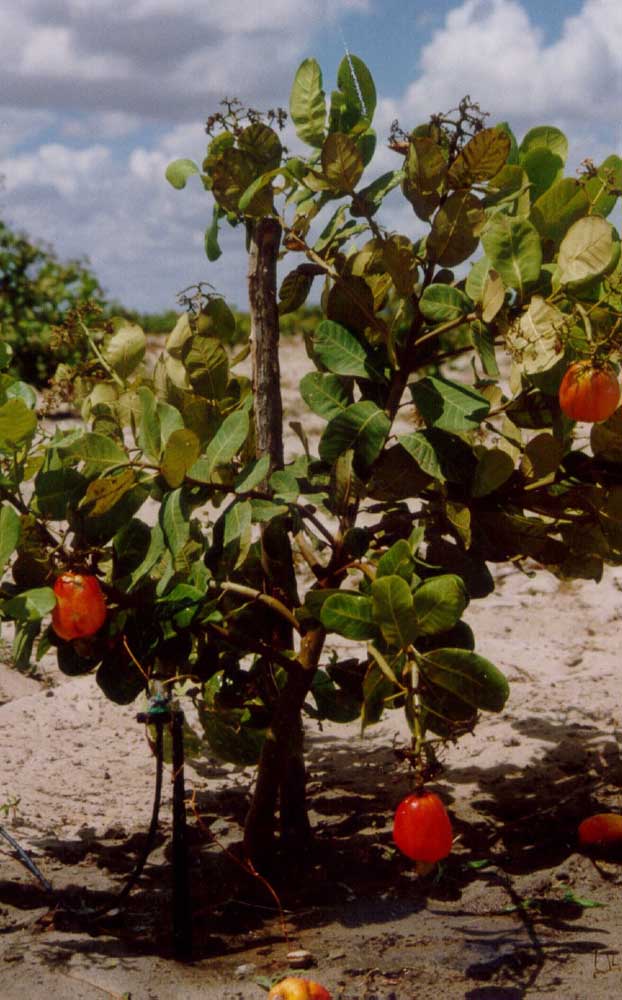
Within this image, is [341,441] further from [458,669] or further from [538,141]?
[538,141]

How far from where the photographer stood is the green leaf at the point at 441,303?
7.22 feet

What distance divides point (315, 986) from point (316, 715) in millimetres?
741

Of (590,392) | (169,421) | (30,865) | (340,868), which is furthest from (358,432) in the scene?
(30,865)

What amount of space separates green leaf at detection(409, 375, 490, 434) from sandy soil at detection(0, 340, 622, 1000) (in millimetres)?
978

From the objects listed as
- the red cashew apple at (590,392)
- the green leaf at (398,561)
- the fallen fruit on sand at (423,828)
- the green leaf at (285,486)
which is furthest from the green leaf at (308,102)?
the fallen fruit on sand at (423,828)

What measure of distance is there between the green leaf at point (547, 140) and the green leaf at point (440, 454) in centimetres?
71

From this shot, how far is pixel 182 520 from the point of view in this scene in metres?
2.15

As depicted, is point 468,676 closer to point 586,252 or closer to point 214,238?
point 586,252

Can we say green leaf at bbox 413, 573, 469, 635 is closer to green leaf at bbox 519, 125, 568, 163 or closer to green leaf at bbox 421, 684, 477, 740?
green leaf at bbox 421, 684, 477, 740

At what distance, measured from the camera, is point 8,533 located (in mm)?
2025

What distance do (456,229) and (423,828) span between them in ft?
3.70

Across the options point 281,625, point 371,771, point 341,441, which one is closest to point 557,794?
point 371,771

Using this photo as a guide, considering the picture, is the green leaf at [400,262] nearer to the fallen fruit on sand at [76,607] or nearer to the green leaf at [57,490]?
the green leaf at [57,490]

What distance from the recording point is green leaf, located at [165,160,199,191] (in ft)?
8.39
